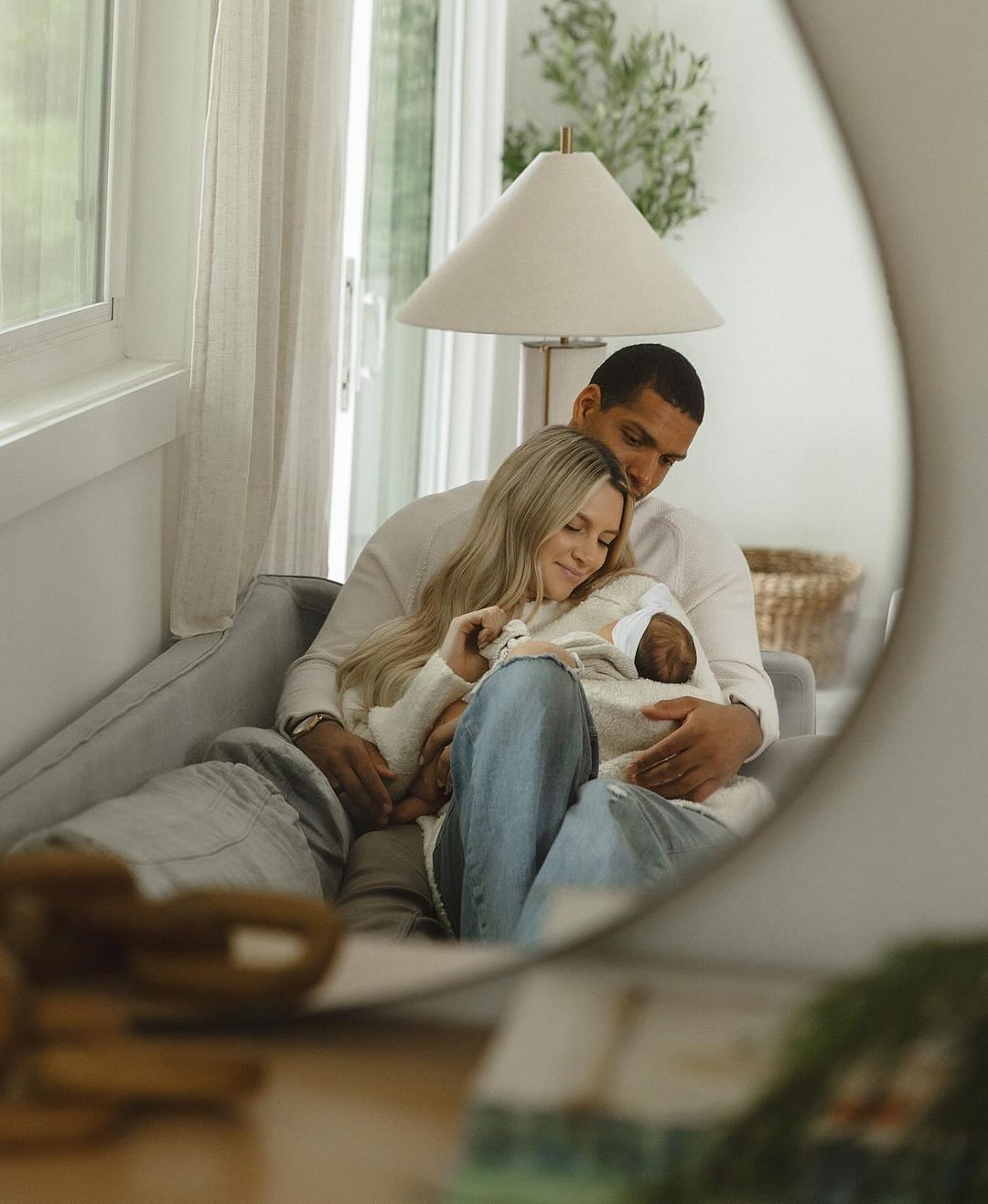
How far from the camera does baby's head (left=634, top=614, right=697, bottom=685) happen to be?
62 centimetres

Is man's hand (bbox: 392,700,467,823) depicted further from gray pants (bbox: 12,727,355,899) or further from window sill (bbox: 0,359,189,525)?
window sill (bbox: 0,359,189,525)

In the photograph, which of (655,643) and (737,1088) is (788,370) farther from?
(737,1088)

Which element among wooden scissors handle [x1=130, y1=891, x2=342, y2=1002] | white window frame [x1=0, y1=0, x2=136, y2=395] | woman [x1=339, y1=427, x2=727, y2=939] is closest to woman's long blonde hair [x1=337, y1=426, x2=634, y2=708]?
woman [x1=339, y1=427, x2=727, y2=939]

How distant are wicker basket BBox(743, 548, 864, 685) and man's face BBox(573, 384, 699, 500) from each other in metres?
0.07

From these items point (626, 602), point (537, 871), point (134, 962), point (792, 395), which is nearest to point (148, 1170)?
point (134, 962)

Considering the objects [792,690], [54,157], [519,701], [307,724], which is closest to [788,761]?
[792,690]

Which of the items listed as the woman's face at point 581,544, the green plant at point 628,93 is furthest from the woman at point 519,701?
the green plant at point 628,93

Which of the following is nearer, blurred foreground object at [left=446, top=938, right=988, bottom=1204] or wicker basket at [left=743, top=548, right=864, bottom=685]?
blurred foreground object at [left=446, top=938, right=988, bottom=1204]

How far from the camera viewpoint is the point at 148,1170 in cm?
55

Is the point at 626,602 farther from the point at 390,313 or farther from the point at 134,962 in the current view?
the point at 134,962

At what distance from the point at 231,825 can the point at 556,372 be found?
0.29 metres

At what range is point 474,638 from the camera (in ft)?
2.08

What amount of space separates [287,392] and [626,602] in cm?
23

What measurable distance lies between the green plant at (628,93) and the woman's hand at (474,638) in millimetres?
224
